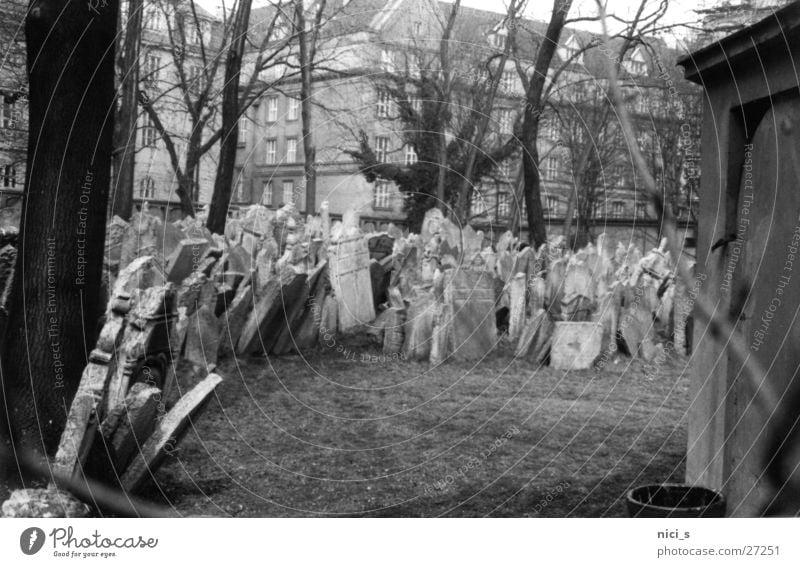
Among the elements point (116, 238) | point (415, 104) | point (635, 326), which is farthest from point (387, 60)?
point (635, 326)

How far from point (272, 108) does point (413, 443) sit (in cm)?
186

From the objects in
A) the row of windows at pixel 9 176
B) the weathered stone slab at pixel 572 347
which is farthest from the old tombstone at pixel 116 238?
the weathered stone slab at pixel 572 347

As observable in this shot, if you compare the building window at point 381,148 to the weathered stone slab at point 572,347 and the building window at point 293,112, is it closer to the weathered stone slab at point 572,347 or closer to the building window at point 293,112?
the building window at point 293,112

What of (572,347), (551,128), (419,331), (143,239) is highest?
(551,128)

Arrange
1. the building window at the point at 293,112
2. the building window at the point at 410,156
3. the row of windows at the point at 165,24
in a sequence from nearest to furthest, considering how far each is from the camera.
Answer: the building window at the point at 293,112 → the row of windows at the point at 165,24 → the building window at the point at 410,156

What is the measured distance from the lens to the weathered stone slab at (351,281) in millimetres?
6926

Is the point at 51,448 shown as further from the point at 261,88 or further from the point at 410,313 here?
the point at 410,313

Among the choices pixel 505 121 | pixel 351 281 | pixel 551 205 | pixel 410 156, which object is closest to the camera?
pixel 505 121

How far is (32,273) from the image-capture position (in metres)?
3.73

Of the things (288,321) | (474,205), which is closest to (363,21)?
(288,321)

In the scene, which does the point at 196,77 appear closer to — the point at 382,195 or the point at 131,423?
the point at 131,423

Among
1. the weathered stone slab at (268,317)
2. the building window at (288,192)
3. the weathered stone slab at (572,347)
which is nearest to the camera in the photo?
the weathered stone slab at (268,317)

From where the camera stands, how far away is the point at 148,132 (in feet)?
17.0

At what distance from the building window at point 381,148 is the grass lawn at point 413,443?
139cm
